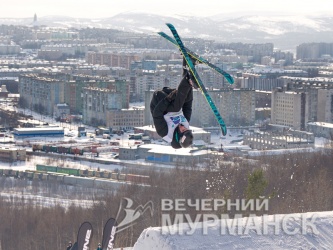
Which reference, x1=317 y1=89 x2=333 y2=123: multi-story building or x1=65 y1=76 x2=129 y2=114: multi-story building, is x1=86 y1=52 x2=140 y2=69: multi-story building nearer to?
x1=65 y1=76 x2=129 y2=114: multi-story building

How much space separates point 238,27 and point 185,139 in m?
120

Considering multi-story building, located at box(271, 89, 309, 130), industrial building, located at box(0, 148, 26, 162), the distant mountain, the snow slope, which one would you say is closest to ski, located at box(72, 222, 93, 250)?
the snow slope

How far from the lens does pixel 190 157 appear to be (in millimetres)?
A: 21875

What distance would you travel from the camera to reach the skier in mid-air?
4285 millimetres

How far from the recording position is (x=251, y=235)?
4781mm

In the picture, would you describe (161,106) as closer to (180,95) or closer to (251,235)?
(180,95)

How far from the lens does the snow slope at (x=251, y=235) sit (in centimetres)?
457

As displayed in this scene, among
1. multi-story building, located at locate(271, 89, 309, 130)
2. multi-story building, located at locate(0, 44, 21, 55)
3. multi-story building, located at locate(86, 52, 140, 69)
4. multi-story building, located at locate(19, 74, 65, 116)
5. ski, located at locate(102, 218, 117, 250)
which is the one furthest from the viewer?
multi-story building, located at locate(0, 44, 21, 55)

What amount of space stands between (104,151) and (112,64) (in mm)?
32740

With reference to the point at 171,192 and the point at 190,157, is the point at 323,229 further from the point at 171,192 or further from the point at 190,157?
the point at 190,157

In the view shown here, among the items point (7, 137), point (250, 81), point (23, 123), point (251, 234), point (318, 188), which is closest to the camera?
point (251, 234)

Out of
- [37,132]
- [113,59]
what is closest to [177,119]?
[37,132]

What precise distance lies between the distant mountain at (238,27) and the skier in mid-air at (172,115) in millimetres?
96425

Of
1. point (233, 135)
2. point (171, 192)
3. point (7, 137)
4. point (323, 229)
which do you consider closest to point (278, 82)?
point (233, 135)
